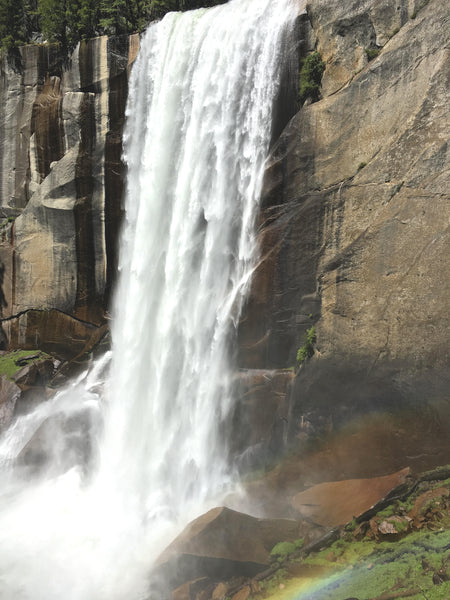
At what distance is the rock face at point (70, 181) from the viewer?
60.1ft

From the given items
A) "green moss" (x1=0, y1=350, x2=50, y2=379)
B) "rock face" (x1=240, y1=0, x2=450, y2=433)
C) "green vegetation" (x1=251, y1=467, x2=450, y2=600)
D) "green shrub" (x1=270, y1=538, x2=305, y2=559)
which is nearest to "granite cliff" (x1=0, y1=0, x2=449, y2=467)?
"rock face" (x1=240, y1=0, x2=450, y2=433)

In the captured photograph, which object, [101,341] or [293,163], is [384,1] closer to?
[293,163]

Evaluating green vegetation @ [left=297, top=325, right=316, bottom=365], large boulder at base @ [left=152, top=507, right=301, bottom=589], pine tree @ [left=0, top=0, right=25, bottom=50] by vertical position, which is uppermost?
pine tree @ [left=0, top=0, right=25, bottom=50]

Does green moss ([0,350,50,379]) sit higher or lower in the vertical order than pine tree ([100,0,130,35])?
lower

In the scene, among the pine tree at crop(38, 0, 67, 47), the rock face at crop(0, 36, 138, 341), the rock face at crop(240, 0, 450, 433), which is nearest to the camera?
the rock face at crop(240, 0, 450, 433)

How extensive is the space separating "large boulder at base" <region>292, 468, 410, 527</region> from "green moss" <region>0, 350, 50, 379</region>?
13100 millimetres

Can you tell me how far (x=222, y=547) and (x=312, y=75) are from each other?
12.3 metres

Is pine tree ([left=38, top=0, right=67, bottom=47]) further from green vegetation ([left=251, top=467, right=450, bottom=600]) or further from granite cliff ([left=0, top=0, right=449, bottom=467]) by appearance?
green vegetation ([left=251, top=467, right=450, bottom=600])

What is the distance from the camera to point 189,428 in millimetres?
13180

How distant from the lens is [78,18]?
69.4 feet

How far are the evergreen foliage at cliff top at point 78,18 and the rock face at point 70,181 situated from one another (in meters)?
1.11

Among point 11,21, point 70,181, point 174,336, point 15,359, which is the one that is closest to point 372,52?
point 174,336

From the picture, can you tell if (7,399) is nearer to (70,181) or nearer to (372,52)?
(70,181)

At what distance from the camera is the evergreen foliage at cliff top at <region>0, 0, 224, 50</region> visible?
2050cm
